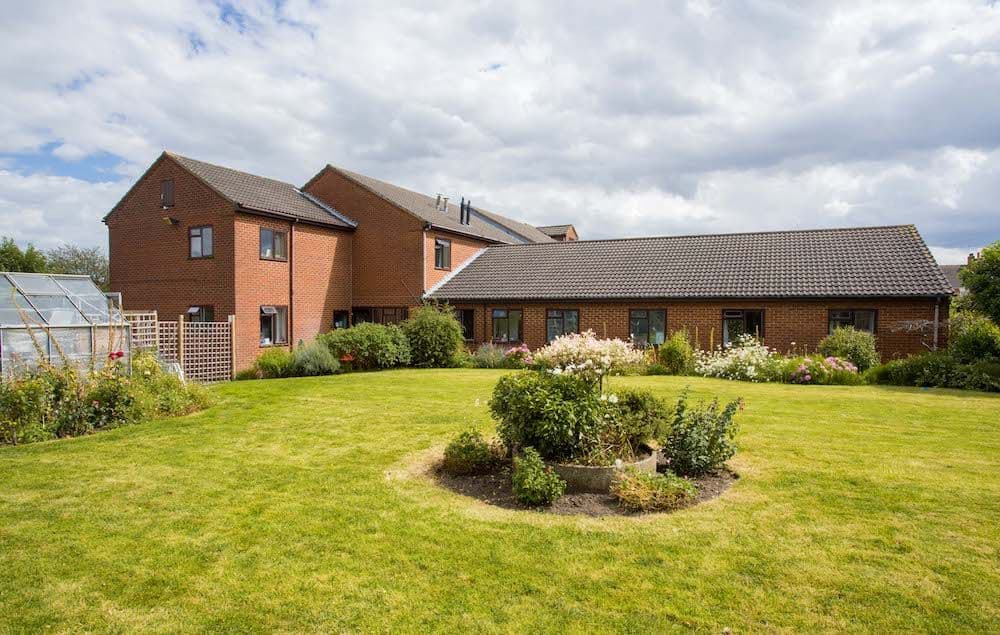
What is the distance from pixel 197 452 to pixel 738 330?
18.4 meters

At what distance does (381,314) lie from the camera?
2761 centimetres

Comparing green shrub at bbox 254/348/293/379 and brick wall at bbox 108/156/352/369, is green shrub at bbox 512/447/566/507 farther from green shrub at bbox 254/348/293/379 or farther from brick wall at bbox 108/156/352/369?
brick wall at bbox 108/156/352/369

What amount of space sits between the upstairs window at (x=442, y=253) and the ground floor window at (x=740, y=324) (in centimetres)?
1269

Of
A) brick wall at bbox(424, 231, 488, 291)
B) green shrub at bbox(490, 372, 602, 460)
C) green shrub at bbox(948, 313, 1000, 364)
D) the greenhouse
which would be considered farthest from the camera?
brick wall at bbox(424, 231, 488, 291)

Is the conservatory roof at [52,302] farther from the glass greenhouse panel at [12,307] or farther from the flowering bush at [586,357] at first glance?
the flowering bush at [586,357]

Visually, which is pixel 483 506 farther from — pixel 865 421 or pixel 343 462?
pixel 865 421

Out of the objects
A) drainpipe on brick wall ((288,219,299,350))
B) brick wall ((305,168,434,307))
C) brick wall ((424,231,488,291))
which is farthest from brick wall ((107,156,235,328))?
brick wall ((424,231,488,291))

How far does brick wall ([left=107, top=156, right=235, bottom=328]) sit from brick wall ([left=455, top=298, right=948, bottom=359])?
39.7 feet

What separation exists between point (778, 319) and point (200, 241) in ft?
71.9

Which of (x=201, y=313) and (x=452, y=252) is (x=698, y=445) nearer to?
(x=201, y=313)

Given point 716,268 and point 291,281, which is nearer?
point 716,268

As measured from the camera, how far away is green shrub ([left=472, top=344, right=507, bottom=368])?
23328 millimetres

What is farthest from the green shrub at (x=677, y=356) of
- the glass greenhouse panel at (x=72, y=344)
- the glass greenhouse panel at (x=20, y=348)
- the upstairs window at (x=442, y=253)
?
the glass greenhouse panel at (x=20, y=348)

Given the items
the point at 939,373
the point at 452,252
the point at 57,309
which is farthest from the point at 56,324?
the point at 939,373
